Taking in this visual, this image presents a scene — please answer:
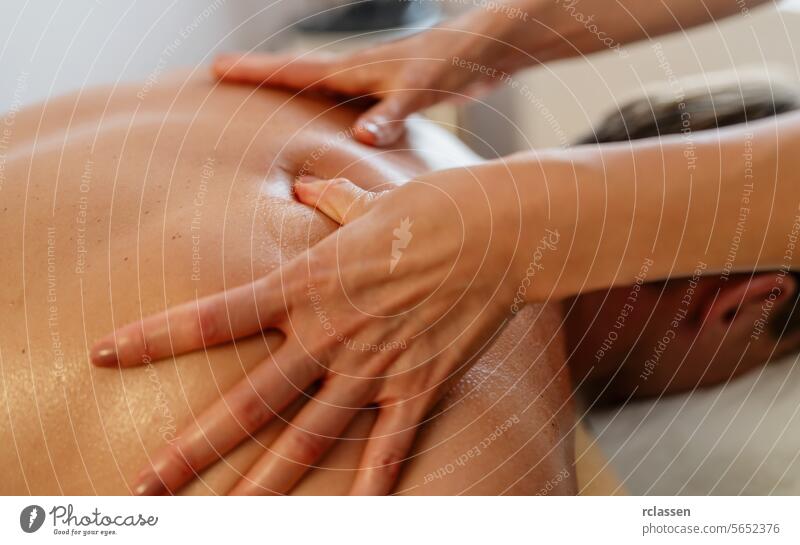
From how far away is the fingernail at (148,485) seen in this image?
518 millimetres

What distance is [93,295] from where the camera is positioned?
20.9 inches

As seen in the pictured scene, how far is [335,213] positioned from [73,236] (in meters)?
0.18

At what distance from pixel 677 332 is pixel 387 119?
0.30 meters

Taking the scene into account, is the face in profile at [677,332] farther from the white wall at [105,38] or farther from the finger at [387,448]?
the white wall at [105,38]

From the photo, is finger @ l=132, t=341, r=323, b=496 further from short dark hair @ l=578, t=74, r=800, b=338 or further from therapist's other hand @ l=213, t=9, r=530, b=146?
short dark hair @ l=578, t=74, r=800, b=338

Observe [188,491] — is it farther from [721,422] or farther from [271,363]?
[721,422]

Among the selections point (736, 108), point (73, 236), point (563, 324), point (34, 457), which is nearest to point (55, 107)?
point (73, 236)

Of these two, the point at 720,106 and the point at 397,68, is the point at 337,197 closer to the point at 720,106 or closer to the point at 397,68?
the point at 397,68

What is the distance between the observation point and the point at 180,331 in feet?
1.69

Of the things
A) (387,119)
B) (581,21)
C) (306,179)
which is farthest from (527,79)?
(306,179)

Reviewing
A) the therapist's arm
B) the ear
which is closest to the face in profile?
the ear

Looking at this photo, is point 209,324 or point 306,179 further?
point 306,179

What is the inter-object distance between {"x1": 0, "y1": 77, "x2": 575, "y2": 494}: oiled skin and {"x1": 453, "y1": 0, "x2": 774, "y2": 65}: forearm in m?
0.17

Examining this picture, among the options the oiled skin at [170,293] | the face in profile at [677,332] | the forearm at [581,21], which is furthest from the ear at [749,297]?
the forearm at [581,21]
